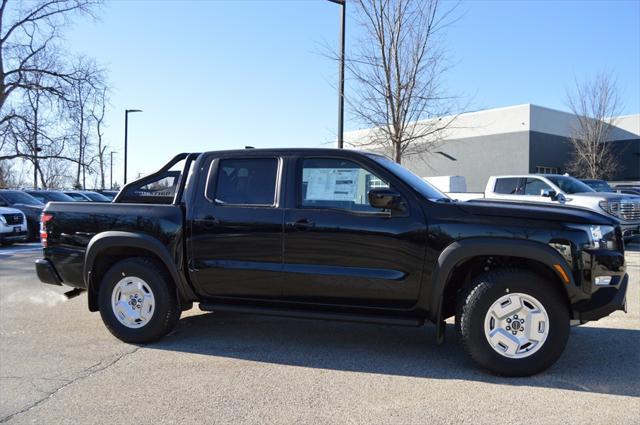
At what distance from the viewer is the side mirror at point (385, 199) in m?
4.45

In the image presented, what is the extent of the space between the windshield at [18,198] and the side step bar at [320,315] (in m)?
15.3

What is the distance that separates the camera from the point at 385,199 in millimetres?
4457

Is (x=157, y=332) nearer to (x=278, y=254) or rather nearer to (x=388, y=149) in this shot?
(x=278, y=254)

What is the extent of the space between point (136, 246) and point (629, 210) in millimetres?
12623

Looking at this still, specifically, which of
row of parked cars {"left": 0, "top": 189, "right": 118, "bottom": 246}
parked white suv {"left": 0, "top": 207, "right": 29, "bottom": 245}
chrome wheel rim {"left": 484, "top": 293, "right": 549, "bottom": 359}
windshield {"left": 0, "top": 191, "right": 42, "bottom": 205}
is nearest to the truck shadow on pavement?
chrome wheel rim {"left": 484, "top": 293, "right": 549, "bottom": 359}

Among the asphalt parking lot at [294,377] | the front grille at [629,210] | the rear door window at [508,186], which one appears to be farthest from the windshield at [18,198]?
the front grille at [629,210]

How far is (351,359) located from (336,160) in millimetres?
1788

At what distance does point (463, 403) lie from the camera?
381cm

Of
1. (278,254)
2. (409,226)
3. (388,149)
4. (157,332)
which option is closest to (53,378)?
(157,332)

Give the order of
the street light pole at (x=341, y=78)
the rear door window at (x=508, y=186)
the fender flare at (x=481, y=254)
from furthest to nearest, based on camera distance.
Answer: the rear door window at (x=508, y=186), the street light pole at (x=341, y=78), the fender flare at (x=481, y=254)

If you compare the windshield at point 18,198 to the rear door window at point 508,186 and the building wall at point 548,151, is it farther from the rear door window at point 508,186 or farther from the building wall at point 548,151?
the building wall at point 548,151

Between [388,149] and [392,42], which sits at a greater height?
[392,42]

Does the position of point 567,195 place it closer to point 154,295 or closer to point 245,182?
point 245,182

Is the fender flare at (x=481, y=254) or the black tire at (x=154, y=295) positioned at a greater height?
the fender flare at (x=481, y=254)
